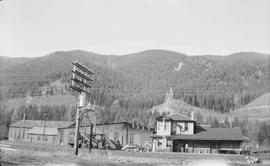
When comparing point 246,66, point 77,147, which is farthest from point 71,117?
point 246,66

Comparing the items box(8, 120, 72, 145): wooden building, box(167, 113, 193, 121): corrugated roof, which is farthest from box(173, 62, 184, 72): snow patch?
box(8, 120, 72, 145): wooden building

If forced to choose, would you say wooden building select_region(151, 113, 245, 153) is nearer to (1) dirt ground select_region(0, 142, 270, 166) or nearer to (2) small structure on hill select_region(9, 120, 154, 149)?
(2) small structure on hill select_region(9, 120, 154, 149)

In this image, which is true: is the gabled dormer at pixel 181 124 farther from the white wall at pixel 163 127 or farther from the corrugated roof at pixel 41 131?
the corrugated roof at pixel 41 131

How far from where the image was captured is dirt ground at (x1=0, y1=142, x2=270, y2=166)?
10414 millimetres

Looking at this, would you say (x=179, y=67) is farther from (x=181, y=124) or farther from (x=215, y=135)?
(x=215, y=135)

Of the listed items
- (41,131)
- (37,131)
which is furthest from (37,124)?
(41,131)

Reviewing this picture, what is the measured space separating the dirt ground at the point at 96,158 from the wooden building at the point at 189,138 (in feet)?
5.42

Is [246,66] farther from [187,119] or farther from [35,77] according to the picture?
[35,77]

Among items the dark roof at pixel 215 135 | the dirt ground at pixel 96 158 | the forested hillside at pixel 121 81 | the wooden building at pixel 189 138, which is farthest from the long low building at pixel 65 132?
the dark roof at pixel 215 135

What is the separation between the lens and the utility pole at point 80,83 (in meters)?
11.6

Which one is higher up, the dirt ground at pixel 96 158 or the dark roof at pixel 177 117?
the dark roof at pixel 177 117

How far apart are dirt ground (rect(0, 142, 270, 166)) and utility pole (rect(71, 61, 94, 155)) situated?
0.72 m

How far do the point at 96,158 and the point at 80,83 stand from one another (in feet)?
9.19

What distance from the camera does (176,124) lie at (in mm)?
14008
